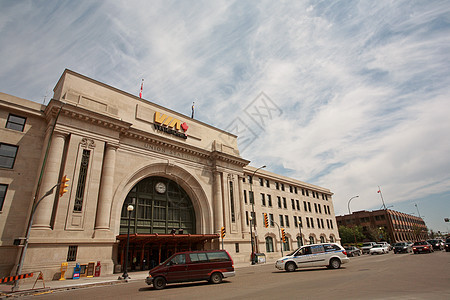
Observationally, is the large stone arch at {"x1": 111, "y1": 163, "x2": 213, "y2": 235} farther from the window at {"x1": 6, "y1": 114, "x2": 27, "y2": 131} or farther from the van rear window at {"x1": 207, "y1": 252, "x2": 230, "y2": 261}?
the van rear window at {"x1": 207, "y1": 252, "x2": 230, "y2": 261}

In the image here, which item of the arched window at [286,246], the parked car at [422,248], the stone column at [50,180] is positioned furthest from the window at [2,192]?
the parked car at [422,248]

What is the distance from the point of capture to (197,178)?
115 feet

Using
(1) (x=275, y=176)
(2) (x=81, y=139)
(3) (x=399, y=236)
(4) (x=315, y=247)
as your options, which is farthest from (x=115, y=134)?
(3) (x=399, y=236)

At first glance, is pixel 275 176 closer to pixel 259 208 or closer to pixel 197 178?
pixel 259 208

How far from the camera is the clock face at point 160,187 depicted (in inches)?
1260

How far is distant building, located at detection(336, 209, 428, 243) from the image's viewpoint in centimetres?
9094

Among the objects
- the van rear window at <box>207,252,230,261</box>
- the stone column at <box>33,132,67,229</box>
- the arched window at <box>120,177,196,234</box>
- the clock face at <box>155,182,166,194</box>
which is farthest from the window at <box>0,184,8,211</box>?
the van rear window at <box>207,252,230,261</box>

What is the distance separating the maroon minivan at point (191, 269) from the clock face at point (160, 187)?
59.4 ft

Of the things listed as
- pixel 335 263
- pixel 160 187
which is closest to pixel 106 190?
pixel 160 187

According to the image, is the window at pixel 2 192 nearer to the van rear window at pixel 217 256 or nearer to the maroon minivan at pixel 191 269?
the maroon minivan at pixel 191 269

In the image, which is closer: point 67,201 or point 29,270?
point 29,270

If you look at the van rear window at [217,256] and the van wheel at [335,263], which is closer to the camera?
the van rear window at [217,256]

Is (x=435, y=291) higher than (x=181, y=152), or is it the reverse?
(x=181, y=152)

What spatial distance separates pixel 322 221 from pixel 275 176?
1898 centimetres
